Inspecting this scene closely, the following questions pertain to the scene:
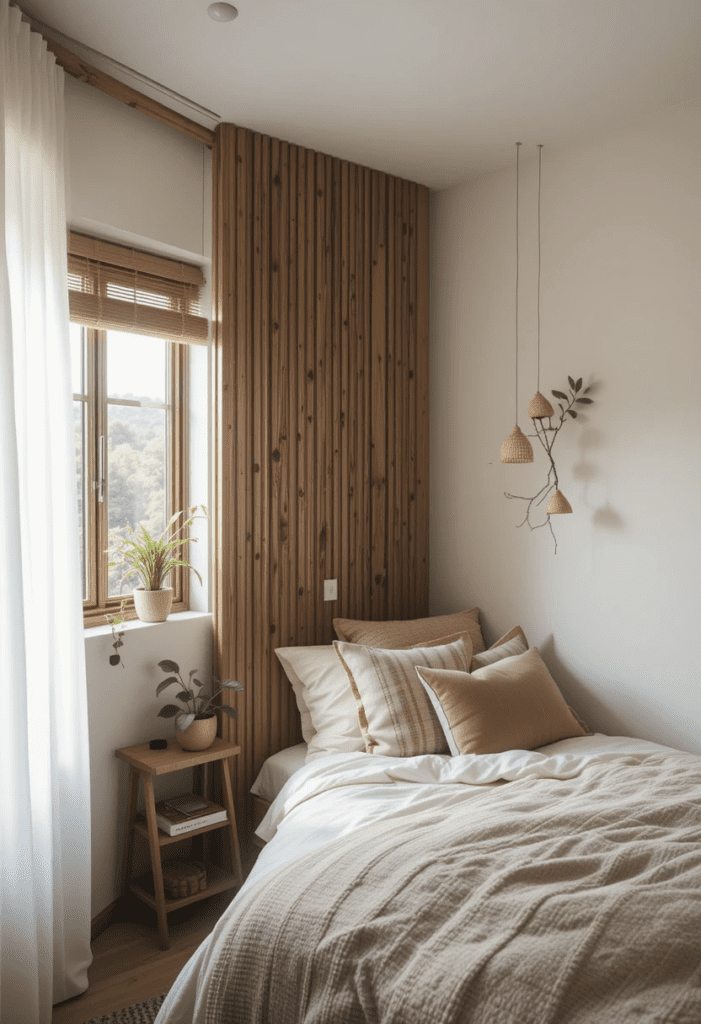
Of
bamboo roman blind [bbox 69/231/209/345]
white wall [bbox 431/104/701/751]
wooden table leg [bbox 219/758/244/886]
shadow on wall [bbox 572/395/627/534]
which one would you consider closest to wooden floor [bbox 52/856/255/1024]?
wooden table leg [bbox 219/758/244/886]

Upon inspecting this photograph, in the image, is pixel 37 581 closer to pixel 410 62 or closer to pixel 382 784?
pixel 382 784

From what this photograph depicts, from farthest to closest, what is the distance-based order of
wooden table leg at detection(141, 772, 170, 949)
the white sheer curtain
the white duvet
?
wooden table leg at detection(141, 772, 170, 949) → the white duvet → the white sheer curtain

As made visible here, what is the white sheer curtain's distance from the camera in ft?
6.65

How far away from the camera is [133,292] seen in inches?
113

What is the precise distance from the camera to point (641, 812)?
1948 mm

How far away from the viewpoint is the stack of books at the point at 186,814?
8.51ft

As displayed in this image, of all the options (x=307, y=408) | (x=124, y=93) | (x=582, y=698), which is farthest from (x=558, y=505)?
(x=124, y=93)

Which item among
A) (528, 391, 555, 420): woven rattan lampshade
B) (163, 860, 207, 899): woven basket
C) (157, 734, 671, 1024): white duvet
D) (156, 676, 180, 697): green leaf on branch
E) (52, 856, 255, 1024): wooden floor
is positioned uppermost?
(528, 391, 555, 420): woven rattan lampshade

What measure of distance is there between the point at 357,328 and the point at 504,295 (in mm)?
676

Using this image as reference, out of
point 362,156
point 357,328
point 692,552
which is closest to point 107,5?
point 362,156

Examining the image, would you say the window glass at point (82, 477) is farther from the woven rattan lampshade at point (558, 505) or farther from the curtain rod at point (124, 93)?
the woven rattan lampshade at point (558, 505)

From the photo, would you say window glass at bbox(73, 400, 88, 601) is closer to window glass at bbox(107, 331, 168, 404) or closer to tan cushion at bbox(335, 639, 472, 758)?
window glass at bbox(107, 331, 168, 404)

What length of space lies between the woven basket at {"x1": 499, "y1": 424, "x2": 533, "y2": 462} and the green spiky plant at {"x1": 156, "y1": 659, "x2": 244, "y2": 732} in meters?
1.39

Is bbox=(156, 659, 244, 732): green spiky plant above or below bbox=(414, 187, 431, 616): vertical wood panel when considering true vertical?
below
